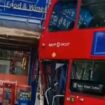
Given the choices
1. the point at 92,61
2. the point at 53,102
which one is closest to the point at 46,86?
the point at 53,102

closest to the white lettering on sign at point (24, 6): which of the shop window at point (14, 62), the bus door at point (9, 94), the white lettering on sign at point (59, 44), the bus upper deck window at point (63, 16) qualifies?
the shop window at point (14, 62)

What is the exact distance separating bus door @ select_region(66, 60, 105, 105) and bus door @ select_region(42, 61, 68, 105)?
14.3 inches

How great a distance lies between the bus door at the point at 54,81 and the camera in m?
10.7

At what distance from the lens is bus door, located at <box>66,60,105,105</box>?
965 centimetres

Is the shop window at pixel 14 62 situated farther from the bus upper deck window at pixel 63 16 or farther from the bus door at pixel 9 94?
the bus upper deck window at pixel 63 16

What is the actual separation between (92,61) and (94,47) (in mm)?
270

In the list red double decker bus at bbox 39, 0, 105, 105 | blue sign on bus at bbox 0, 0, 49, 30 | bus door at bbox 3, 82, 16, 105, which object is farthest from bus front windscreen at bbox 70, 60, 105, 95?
blue sign on bus at bbox 0, 0, 49, 30

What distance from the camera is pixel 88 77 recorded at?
1000 cm

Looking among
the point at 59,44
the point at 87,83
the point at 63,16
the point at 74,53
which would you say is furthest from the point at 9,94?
the point at 87,83

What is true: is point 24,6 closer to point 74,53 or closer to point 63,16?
point 63,16

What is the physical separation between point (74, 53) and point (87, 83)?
29.4 inches

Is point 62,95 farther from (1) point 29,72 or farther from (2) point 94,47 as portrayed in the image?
(1) point 29,72

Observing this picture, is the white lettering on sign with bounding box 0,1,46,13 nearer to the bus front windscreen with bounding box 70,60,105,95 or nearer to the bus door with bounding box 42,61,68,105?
the bus door with bounding box 42,61,68,105

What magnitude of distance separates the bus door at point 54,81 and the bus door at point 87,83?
36 centimetres
